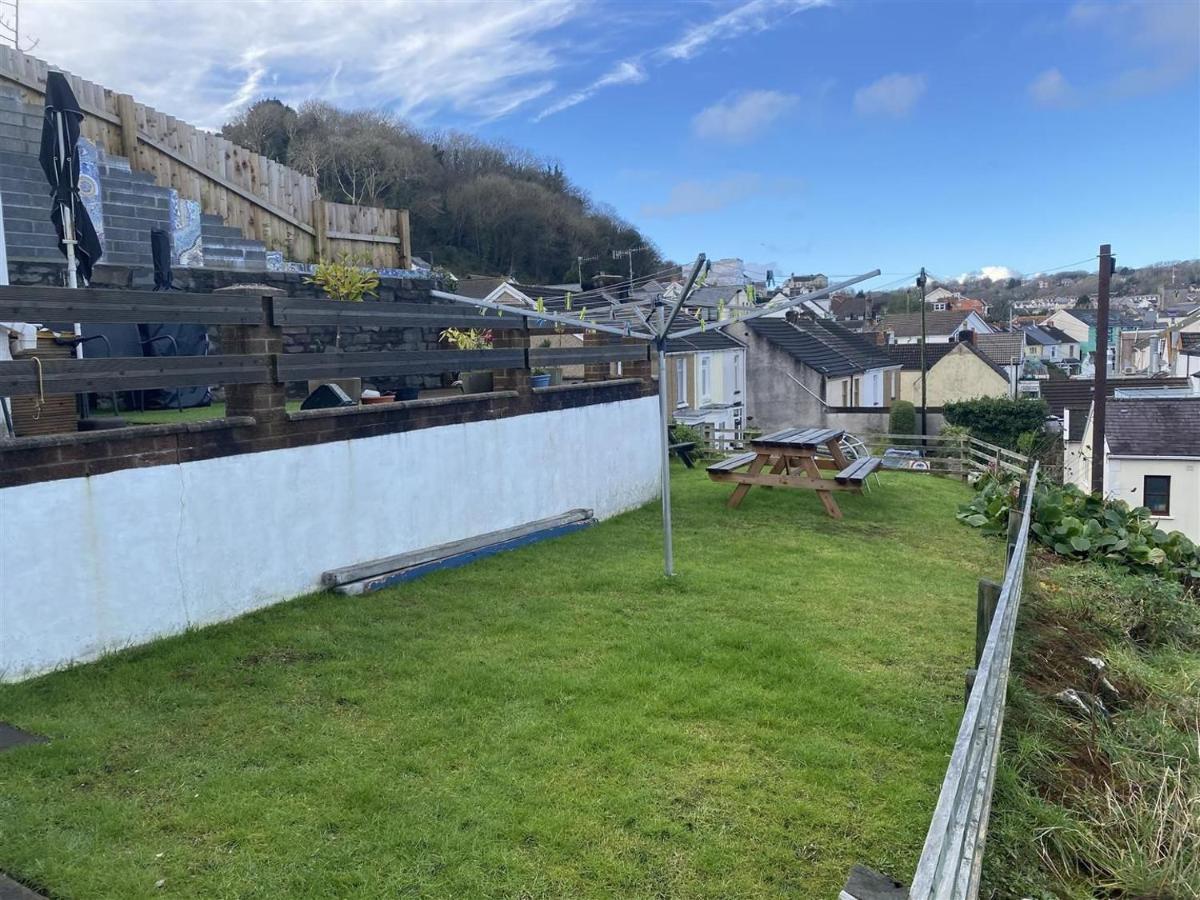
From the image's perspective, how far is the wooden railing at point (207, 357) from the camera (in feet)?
15.1

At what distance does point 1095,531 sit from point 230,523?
31.8ft

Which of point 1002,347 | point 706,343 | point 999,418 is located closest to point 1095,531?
point 706,343

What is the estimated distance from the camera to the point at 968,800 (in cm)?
236

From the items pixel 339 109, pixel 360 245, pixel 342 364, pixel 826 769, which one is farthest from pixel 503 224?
pixel 826 769

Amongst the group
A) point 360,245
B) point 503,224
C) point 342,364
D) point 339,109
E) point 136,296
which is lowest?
point 342,364

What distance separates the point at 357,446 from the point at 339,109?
182ft

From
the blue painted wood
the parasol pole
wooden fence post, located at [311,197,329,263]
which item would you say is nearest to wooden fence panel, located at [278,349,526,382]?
the blue painted wood

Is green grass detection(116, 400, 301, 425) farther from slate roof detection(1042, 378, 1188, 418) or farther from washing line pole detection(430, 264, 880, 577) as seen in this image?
slate roof detection(1042, 378, 1188, 418)

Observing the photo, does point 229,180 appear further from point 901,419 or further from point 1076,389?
point 1076,389

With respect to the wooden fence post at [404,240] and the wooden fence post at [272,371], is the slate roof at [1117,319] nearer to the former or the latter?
the wooden fence post at [404,240]

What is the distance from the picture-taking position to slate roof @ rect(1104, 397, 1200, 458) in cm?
2530

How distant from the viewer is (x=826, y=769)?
3.87 meters

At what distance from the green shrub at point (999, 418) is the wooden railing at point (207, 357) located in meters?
27.9

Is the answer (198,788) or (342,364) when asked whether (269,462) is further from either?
(198,788)
